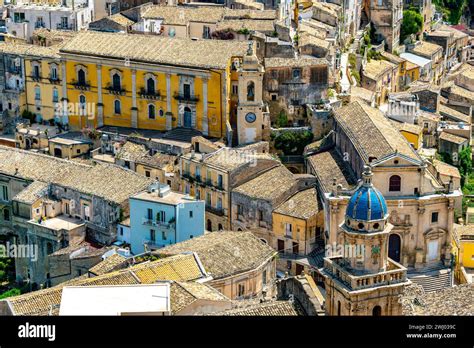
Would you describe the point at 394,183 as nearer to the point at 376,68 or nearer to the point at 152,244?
the point at 152,244

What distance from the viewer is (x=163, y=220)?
163 feet

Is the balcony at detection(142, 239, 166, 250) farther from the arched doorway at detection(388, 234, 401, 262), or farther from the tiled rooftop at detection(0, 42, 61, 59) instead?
the tiled rooftop at detection(0, 42, 61, 59)

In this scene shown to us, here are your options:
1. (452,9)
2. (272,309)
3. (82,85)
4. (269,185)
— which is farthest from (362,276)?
(452,9)

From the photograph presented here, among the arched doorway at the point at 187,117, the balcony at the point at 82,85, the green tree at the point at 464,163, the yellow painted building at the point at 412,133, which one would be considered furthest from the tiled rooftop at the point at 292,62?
the green tree at the point at 464,163

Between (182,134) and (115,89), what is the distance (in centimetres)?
636

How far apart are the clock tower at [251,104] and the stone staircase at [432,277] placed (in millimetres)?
14479

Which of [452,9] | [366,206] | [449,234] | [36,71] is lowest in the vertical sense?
[449,234]

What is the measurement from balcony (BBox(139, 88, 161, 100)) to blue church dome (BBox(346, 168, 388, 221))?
31.7 m

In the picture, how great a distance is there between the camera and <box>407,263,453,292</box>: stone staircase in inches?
1898

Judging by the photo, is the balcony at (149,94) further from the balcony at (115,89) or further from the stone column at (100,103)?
the stone column at (100,103)

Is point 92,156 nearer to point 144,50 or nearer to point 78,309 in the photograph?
point 144,50

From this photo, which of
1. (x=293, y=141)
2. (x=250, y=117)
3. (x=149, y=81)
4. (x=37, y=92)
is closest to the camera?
(x=250, y=117)
